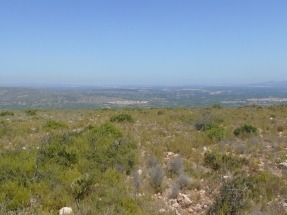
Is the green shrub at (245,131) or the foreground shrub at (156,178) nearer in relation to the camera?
the foreground shrub at (156,178)

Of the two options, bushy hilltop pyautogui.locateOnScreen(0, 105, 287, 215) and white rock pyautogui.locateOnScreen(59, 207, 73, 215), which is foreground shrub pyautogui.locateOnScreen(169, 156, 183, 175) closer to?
bushy hilltop pyautogui.locateOnScreen(0, 105, 287, 215)

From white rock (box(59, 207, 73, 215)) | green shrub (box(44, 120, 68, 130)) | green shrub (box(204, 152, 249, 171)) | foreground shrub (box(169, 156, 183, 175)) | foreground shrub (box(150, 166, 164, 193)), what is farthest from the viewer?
green shrub (box(44, 120, 68, 130))

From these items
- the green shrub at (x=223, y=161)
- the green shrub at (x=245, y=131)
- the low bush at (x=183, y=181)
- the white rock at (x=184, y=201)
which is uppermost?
the green shrub at (x=245, y=131)

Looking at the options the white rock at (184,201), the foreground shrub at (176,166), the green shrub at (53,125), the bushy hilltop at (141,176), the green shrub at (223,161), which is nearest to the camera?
the bushy hilltop at (141,176)

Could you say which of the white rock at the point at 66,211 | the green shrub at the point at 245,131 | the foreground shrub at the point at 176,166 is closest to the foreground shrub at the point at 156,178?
the foreground shrub at the point at 176,166

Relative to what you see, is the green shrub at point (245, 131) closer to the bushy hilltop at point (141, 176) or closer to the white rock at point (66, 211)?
the bushy hilltop at point (141, 176)

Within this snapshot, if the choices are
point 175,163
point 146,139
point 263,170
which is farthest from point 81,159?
point 263,170

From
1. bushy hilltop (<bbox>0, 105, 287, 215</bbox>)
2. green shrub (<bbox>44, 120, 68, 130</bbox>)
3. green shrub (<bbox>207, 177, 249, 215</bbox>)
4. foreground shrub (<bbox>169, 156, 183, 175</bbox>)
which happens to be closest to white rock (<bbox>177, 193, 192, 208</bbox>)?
bushy hilltop (<bbox>0, 105, 287, 215</bbox>)

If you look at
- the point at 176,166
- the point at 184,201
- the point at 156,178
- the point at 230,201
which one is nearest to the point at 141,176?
the point at 156,178

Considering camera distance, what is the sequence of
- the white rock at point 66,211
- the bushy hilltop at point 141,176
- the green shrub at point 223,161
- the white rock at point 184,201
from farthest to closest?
the green shrub at point 223,161, the white rock at point 184,201, the bushy hilltop at point 141,176, the white rock at point 66,211

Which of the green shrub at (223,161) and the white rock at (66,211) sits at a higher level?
the green shrub at (223,161)

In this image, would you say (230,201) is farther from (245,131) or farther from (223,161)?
(245,131)

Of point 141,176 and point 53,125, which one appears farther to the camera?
point 53,125

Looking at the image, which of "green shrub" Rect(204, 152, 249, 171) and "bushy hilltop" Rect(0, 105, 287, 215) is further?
"green shrub" Rect(204, 152, 249, 171)
